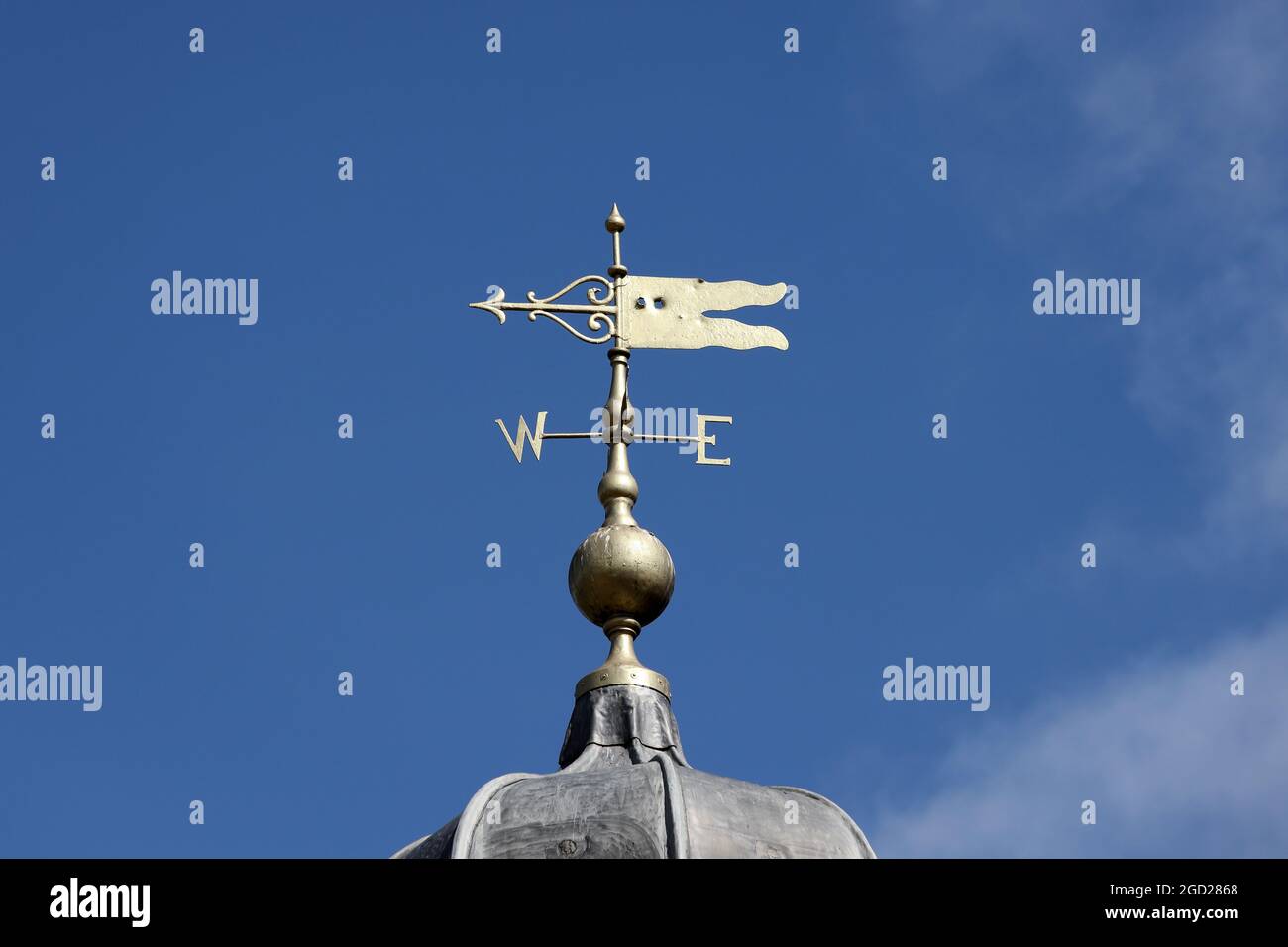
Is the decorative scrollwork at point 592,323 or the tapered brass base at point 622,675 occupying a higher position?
the decorative scrollwork at point 592,323

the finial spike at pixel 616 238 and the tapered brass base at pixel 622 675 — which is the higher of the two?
the finial spike at pixel 616 238

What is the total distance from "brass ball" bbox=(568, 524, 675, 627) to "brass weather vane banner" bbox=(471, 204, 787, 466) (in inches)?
35.1

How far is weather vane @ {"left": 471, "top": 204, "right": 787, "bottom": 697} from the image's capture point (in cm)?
2028

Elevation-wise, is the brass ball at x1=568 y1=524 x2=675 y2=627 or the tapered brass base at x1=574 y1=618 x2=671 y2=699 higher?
the brass ball at x1=568 y1=524 x2=675 y2=627

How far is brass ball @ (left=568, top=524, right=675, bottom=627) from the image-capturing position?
20.3 metres

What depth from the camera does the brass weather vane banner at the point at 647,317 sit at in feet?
69.1

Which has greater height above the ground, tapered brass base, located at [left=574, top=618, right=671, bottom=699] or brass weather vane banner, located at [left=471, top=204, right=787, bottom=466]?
brass weather vane banner, located at [left=471, top=204, right=787, bottom=466]

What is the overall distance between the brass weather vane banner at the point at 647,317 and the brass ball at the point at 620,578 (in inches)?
35.1

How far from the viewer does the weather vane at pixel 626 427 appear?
66.5 feet

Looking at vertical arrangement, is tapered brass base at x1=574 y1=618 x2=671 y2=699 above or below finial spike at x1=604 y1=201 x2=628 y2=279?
below

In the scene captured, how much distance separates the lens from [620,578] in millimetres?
20266
